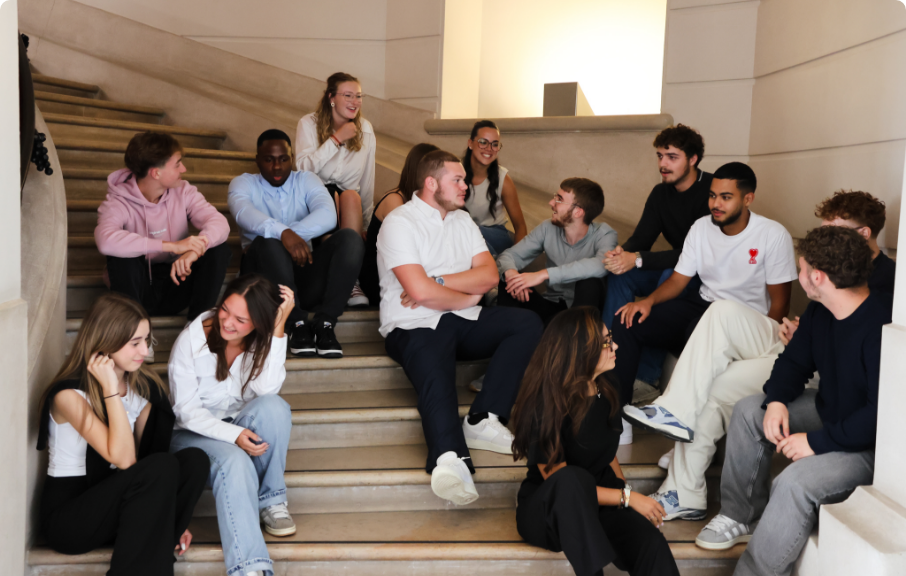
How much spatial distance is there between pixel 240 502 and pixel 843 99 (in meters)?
2.79

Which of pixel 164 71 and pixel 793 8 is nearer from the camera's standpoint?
pixel 793 8

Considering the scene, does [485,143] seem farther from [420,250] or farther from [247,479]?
[247,479]

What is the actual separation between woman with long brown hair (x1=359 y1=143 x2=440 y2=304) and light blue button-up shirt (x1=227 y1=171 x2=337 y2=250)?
21 centimetres

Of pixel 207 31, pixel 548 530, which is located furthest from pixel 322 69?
pixel 548 530

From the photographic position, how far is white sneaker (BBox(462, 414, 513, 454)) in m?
2.64

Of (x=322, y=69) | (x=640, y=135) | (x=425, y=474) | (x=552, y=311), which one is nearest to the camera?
(x=425, y=474)

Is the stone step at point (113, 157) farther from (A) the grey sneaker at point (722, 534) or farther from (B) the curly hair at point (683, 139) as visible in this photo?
(A) the grey sneaker at point (722, 534)

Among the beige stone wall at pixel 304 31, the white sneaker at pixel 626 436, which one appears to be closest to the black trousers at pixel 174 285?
the white sneaker at pixel 626 436

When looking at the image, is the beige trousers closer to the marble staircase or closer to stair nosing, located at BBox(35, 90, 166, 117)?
the marble staircase

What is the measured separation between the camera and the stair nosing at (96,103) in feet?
14.8

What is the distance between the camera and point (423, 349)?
2.70 m

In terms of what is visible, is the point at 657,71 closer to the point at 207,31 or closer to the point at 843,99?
the point at 843,99

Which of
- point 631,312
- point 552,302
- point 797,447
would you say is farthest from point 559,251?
point 797,447

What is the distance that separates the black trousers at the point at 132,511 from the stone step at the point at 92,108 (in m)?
3.08
